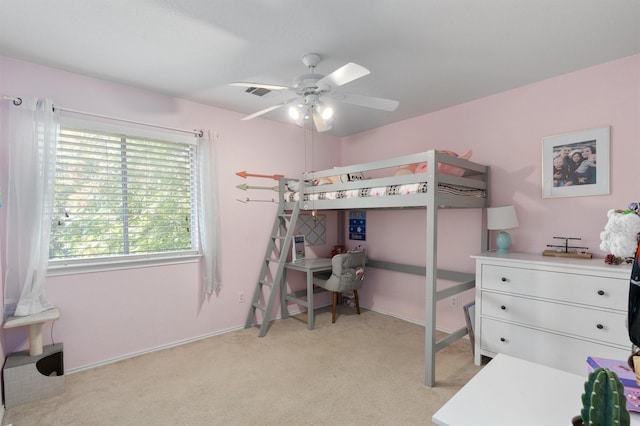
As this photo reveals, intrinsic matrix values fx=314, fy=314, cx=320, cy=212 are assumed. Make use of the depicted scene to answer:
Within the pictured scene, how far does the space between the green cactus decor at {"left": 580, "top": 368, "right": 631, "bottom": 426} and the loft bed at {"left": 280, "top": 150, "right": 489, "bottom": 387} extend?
1757mm

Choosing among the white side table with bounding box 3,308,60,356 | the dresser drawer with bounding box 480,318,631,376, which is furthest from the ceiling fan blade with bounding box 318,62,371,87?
the white side table with bounding box 3,308,60,356

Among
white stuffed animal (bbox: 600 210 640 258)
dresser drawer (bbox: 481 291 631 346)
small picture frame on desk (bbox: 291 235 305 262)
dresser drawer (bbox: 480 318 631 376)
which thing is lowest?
dresser drawer (bbox: 480 318 631 376)

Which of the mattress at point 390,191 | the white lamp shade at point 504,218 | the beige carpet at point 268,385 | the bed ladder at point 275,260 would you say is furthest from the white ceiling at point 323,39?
the beige carpet at point 268,385

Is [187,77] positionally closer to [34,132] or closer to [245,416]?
[34,132]

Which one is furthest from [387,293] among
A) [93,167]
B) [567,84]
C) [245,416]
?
[93,167]

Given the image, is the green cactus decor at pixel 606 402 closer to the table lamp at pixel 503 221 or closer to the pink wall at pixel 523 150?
the table lamp at pixel 503 221

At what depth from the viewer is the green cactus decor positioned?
620 mm

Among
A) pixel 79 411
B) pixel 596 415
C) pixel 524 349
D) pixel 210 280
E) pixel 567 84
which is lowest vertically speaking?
pixel 79 411

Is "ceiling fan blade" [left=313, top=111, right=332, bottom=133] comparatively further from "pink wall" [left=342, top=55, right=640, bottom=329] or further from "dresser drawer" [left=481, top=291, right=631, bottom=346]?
"dresser drawer" [left=481, top=291, right=631, bottom=346]

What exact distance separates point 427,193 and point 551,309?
1.21 meters

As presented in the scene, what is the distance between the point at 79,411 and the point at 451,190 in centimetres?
313

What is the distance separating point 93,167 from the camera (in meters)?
2.68

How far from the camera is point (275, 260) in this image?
372 centimetres

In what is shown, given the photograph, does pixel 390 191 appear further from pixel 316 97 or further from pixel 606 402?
pixel 606 402
